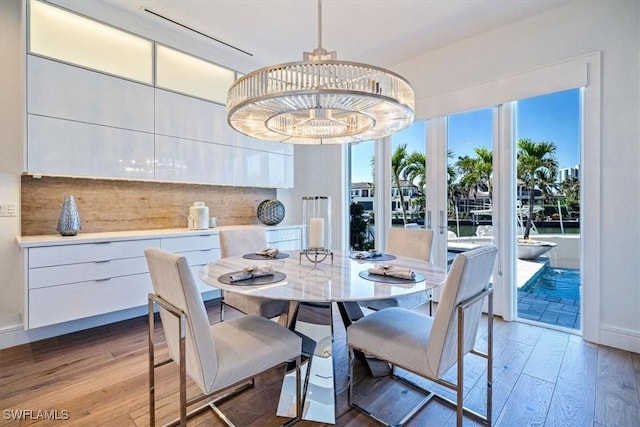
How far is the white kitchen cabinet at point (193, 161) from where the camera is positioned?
10.4ft

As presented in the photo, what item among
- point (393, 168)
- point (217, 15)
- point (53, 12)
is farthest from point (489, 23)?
point (53, 12)

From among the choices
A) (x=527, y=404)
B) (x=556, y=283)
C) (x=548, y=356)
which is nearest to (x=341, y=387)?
(x=527, y=404)

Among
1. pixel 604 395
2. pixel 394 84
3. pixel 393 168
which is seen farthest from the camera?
pixel 393 168

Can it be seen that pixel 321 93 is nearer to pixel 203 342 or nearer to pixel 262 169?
pixel 203 342

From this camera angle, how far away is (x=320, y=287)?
5.09 ft

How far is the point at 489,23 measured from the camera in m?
2.93

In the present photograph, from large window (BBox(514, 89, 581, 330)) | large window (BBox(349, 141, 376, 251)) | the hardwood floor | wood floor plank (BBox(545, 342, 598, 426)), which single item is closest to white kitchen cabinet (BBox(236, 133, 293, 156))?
large window (BBox(349, 141, 376, 251))

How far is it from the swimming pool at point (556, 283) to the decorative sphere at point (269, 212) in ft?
9.47

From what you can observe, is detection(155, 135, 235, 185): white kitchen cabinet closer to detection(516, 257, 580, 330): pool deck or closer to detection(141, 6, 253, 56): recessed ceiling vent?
detection(141, 6, 253, 56): recessed ceiling vent

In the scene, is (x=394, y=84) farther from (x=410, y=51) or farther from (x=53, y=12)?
(x=53, y=12)

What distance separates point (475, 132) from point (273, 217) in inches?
101

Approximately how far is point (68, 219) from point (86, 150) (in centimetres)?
60

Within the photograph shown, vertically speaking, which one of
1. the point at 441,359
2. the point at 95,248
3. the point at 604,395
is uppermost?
the point at 95,248

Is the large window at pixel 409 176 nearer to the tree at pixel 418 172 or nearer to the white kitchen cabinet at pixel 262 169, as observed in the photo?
the tree at pixel 418 172
